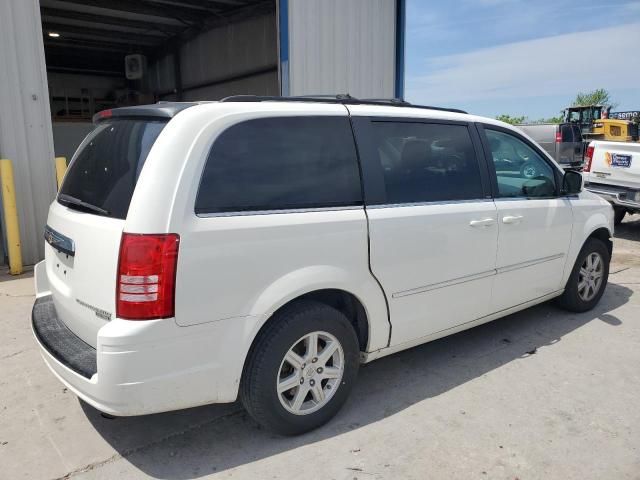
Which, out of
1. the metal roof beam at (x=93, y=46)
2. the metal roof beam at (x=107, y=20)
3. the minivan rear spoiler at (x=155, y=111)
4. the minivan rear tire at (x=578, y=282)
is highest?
the metal roof beam at (x=107, y=20)

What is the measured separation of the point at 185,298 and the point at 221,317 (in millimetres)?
201

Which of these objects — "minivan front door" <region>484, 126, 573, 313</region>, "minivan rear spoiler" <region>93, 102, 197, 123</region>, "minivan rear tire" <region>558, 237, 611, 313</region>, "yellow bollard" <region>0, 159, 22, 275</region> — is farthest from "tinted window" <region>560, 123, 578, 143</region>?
"minivan rear spoiler" <region>93, 102, 197, 123</region>

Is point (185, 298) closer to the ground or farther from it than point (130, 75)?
closer to the ground

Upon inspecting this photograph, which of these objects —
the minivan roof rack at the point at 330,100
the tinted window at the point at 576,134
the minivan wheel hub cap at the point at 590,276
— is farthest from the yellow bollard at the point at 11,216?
the tinted window at the point at 576,134

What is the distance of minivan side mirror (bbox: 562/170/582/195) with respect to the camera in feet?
14.2

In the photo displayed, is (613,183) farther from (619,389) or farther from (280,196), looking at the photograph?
(280,196)

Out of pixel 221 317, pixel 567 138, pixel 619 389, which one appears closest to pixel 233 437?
pixel 221 317

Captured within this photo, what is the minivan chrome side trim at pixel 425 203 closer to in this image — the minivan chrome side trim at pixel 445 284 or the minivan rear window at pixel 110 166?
the minivan chrome side trim at pixel 445 284

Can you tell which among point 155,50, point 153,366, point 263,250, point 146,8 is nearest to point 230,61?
point 146,8

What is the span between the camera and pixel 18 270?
19.8 feet

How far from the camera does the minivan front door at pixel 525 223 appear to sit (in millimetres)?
3754

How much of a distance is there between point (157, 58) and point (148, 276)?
56.1 feet

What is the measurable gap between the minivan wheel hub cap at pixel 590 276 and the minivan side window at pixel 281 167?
2.88 m

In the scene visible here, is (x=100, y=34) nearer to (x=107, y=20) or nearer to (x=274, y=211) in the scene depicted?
(x=107, y=20)
